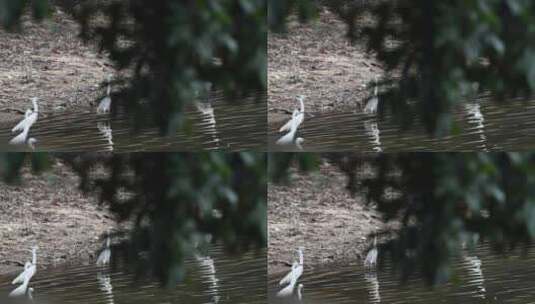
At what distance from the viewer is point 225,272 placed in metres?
4.89

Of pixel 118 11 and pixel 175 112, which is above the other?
pixel 118 11

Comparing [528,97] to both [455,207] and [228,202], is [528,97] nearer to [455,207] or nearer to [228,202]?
[455,207]

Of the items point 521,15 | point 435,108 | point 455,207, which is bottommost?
point 455,207

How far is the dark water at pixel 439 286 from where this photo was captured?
195 inches

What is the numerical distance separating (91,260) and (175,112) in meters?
0.63

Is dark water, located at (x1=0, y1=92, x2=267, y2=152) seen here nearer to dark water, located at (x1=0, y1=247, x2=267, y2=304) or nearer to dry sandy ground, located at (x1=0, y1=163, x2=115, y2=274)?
dry sandy ground, located at (x1=0, y1=163, x2=115, y2=274)

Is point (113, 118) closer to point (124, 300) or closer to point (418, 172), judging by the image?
point (124, 300)

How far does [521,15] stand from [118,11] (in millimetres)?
1445

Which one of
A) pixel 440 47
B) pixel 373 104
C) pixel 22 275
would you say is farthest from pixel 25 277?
pixel 440 47

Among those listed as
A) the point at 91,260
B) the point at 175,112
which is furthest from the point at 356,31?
the point at 91,260

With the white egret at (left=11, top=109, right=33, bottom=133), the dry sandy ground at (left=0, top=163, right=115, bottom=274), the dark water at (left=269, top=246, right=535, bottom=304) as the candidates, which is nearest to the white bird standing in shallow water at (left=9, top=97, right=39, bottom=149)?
the white egret at (left=11, top=109, right=33, bottom=133)

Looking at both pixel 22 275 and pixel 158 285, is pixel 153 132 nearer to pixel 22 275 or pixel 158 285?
pixel 158 285

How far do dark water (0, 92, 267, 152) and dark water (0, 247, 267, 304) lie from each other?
1.32 ft

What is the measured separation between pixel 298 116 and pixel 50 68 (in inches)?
35.9
